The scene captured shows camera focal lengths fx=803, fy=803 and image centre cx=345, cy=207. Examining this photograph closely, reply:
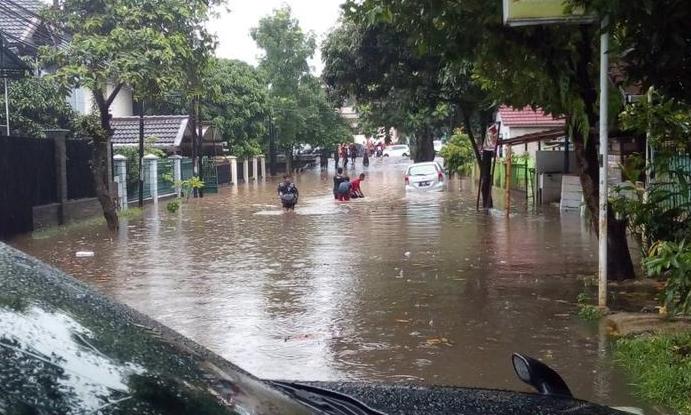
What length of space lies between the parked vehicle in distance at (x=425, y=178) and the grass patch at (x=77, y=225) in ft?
36.0

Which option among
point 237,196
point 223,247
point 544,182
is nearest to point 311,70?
point 237,196

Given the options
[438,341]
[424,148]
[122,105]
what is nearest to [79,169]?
[438,341]

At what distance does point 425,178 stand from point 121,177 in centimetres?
1143

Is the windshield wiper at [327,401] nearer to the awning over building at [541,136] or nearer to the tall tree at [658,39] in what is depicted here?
the tall tree at [658,39]

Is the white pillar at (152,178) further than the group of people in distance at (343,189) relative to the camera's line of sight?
Yes

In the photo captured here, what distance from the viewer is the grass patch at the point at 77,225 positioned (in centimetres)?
1648

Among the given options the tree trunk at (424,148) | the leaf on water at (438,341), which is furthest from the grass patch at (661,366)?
the tree trunk at (424,148)

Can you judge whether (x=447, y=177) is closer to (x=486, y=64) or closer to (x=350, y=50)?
(x=350, y=50)

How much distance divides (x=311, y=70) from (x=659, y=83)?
41.5 meters

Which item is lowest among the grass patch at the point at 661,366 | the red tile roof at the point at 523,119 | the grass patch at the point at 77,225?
the grass patch at the point at 661,366

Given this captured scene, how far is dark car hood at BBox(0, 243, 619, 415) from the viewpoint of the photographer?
171 cm

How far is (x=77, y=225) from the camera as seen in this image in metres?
18.5

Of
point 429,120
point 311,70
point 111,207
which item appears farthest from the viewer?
point 311,70

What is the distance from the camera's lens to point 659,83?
20.3 ft
